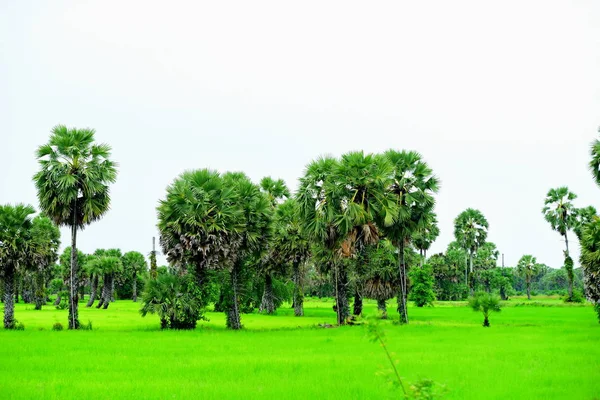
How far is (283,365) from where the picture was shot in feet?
60.6

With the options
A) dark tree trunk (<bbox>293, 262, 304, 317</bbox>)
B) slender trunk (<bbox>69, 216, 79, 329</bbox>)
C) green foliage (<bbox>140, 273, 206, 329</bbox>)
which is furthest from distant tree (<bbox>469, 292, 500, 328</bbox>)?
slender trunk (<bbox>69, 216, 79, 329</bbox>)

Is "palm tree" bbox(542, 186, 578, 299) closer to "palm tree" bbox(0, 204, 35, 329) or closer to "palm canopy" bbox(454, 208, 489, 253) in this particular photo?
"palm canopy" bbox(454, 208, 489, 253)

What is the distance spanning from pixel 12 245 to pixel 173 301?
33.8 ft

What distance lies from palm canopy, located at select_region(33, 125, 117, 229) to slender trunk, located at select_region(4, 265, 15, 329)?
14.5 feet

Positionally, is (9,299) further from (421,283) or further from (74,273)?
(421,283)

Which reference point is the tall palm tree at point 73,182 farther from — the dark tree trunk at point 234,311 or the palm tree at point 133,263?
the palm tree at point 133,263

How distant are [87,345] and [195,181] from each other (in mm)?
13517

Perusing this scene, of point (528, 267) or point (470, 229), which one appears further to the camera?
point (528, 267)

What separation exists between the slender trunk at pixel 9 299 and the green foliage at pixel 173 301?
8104 millimetres

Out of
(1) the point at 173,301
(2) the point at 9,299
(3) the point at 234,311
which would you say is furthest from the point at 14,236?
(3) the point at 234,311

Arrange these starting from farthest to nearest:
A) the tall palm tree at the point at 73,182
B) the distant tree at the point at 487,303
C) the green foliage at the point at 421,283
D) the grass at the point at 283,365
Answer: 1. the green foliage at the point at 421,283
2. the distant tree at the point at 487,303
3. the tall palm tree at the point at 73,182
4. the grass at the point at 283,365

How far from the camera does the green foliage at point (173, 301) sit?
32.8 m

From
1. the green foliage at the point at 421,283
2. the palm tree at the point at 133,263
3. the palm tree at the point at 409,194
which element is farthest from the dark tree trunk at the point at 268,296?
the palm tree at the point at 133,263

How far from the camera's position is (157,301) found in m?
33.1
